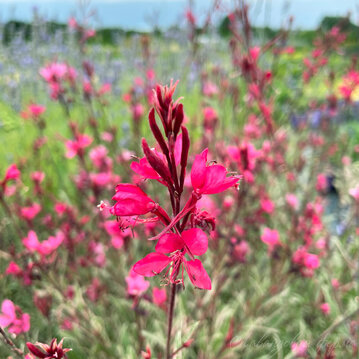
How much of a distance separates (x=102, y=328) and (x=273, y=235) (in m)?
0.94

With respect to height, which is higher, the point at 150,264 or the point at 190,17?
the point at 190,17

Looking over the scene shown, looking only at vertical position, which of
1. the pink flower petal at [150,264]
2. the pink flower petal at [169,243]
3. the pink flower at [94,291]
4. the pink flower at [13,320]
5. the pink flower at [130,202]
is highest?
the pink flower at [130,202]

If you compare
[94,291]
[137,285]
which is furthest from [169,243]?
[94,291]

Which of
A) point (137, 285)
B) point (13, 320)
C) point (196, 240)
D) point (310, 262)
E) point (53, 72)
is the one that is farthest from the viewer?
point (53, 72)

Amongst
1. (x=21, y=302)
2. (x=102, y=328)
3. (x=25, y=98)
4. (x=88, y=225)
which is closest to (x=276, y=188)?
(x=88, y=225)

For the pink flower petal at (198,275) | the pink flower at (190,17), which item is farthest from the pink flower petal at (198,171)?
the pink flower at (190,17)

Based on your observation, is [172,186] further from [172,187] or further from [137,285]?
[137,285]

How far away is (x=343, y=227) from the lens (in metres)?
1.98

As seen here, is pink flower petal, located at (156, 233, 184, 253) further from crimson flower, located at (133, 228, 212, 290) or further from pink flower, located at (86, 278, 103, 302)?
pink flower, located at (86, 278, 103, 302)

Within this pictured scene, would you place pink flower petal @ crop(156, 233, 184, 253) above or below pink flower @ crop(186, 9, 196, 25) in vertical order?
below

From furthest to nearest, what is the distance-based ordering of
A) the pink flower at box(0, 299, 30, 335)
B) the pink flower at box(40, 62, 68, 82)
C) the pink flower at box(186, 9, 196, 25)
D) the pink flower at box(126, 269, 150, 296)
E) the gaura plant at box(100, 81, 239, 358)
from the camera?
the pink flower at box(186, 9, 196, 25) → the pink flower at box(40, 62, 68, 82) → the pink flower at box(126, 269, 150, 296) → the pink flower at box(0, 299, 30, 335) → the gaura plant at box(100, 81, 239, 358)

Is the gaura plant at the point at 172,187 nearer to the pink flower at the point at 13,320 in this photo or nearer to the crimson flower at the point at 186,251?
the crimson flower at the point at 186,251

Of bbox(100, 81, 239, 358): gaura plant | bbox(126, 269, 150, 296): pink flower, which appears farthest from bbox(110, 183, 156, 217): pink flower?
bbox(126, 269, 150, 296): pink flower

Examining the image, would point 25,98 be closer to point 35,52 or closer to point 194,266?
point 35,52
